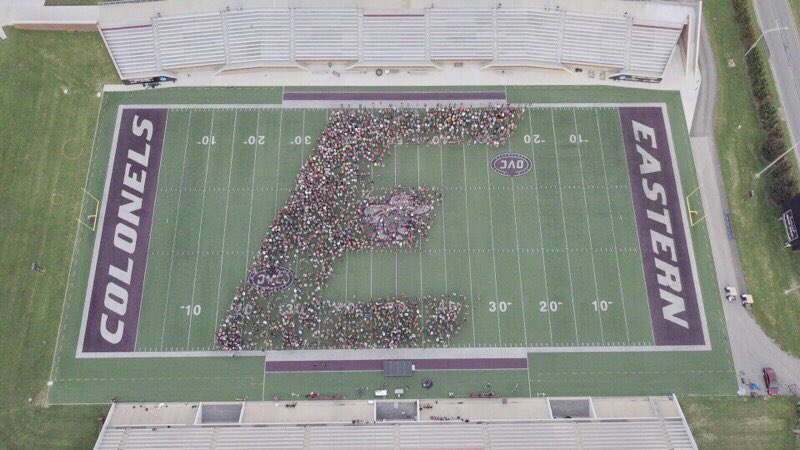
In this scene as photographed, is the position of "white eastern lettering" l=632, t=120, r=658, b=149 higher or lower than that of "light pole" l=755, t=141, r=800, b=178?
higher

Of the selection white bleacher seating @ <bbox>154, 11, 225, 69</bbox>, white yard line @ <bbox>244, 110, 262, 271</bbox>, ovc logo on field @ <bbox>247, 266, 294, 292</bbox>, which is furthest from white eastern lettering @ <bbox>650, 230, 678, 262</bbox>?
white bleacher seating @ <bbox>154, 11, 225, 69</bbox>

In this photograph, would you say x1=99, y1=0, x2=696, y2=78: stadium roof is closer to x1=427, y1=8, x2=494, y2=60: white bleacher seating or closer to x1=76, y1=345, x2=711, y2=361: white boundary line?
x1=427, y1=8, x2=494, y2=60: white bleacher seating

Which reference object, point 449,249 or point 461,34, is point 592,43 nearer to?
point 461,34

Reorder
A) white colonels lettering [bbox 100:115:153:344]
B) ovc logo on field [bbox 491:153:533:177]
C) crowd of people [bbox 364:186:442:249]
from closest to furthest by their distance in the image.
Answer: white colonels lettering [bbox 100:115:153:344], crowd of people [bbox 364:186:442:249], ovc logo on field [bbox 491:153:533:177]

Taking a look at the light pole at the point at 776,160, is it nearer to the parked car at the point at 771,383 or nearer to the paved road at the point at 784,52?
the paved road at the point at 784,52

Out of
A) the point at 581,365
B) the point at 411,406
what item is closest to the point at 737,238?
the point at 581,365

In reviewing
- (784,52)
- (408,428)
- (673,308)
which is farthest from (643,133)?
(408,428)

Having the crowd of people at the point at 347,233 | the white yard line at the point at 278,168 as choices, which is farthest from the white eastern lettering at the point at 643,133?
the white yard line at the point at 278,168
